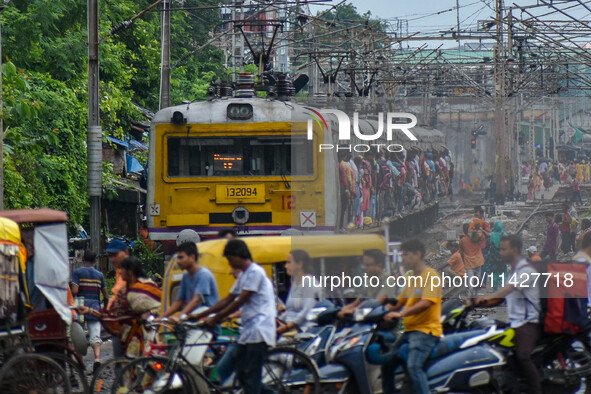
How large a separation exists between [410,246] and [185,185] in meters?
8.46

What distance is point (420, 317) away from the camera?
811cm

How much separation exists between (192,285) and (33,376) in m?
1.41

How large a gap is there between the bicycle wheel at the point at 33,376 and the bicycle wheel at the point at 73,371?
0.19m

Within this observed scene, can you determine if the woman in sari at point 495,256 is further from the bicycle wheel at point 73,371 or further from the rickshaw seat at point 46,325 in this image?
the rickshaw seat at point 46,325

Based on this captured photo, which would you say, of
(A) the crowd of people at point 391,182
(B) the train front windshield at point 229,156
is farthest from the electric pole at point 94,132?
(A) the crowd of people at point 391,182

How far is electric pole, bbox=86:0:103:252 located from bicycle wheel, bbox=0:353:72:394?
875 cm

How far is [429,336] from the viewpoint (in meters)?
8.13

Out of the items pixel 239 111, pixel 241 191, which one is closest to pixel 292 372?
pixel 241 191

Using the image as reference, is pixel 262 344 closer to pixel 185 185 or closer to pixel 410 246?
pixel 410 246

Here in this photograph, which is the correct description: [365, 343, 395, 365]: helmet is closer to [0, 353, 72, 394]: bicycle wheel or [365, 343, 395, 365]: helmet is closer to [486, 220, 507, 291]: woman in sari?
[486, 220, 507, 291]: woman in sari

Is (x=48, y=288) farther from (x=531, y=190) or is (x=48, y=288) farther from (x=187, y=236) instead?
(x=187, y=236)

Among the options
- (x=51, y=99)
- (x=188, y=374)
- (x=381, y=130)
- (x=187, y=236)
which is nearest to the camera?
(x=188, y=374)

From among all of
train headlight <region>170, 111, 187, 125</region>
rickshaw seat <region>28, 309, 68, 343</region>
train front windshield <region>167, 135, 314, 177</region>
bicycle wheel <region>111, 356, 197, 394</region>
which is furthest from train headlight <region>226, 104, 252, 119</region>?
bicycle wheel <region>111, 356, 197, 394</region>

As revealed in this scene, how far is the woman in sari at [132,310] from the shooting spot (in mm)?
9234
